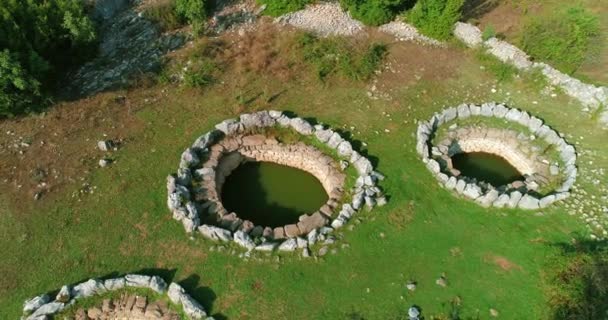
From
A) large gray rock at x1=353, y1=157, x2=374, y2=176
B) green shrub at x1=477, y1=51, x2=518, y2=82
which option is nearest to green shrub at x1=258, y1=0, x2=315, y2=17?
green shrub at x1=477, y1=51, x2=518, y2=82

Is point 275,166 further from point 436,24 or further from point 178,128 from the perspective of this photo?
point 436,24

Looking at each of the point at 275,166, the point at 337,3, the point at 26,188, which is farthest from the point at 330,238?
the point at 337,3

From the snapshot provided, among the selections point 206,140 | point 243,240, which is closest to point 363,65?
point 206,140

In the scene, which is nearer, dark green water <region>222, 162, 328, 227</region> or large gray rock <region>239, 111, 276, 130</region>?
dark green water <region>222, 162, 328, 227</region>

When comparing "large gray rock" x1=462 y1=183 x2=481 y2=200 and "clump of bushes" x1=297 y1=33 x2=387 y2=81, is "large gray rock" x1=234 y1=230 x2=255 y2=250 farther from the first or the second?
"clump of bushes" x1=297 y1=33 x2=387 y2=81

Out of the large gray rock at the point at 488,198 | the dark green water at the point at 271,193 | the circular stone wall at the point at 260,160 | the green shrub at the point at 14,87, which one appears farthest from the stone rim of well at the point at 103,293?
the large gray rock at the point at 488,198
